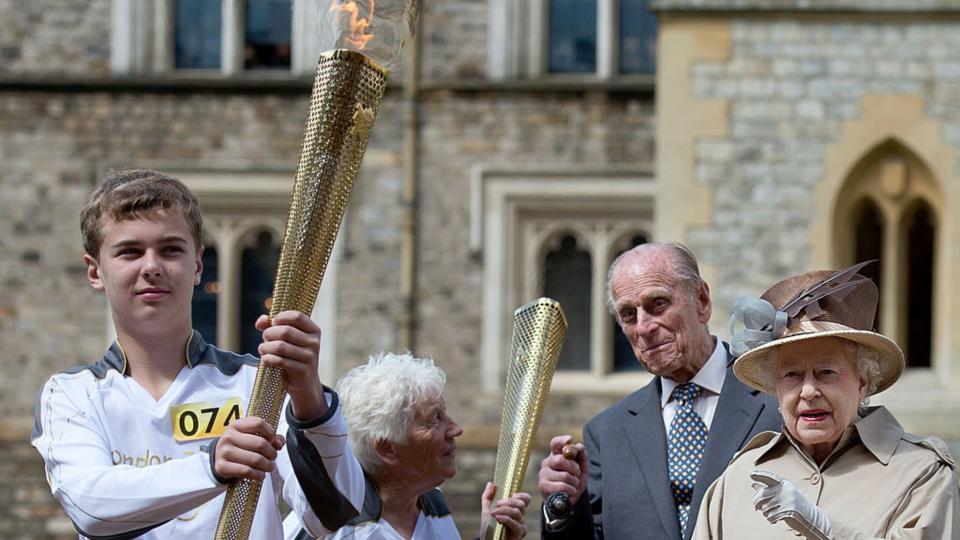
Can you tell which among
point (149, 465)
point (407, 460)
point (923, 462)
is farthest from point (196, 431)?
point (923, 462)

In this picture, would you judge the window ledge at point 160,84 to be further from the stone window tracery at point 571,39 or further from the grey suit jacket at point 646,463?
the grey suit jacket at point 646,463

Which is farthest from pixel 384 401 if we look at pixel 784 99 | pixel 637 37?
pixel 637 37

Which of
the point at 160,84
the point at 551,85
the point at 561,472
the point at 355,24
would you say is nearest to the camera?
the point at 355,24

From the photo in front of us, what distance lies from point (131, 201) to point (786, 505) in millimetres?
1364

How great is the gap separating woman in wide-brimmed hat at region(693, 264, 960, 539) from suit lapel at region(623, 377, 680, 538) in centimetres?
68

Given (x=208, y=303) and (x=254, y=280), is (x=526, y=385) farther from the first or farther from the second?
(x=208, y=303)

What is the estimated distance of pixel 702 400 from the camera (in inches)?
179

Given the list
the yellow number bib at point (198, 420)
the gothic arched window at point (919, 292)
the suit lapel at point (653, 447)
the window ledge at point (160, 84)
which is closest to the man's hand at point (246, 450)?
the yellow number bib at point (198, 420)

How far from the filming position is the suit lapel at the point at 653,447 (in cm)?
439

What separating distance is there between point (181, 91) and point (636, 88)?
3.57 m

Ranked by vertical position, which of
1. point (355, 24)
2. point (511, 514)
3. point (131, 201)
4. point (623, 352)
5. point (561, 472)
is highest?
point (355, 24)

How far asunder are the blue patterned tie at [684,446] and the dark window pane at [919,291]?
8055 mm

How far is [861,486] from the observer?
3.51m

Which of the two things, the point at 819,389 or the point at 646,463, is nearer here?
the point at 819,389
